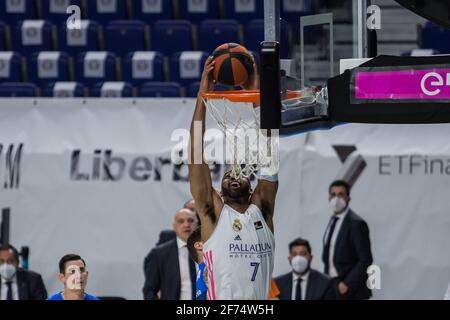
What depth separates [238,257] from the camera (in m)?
8.80

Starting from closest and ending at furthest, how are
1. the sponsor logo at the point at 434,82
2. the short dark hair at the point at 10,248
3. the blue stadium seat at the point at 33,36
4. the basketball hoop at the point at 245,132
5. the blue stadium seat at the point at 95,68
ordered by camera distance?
the sponsor logo at the point at 434,82 < the basketball hoop at the point at 245,132 < the short dark hair at the point at 10,248 < the blue stadium seat at the point at 95,68 < the blue stadium seat at the point at 33,36

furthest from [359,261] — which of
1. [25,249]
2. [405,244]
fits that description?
[25,249]

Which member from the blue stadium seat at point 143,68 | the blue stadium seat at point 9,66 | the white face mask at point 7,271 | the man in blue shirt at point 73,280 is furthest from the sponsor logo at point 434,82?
the blue stadium seat at point 9,66

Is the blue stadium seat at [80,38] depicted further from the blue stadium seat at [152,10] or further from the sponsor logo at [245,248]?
the sponsor logo at [245,248]

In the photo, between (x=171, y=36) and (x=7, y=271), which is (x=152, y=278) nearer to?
(x=7, y=271)

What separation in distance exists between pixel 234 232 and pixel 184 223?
2.54 meters

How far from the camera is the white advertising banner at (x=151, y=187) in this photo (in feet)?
37.5

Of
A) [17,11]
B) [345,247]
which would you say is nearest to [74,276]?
[345,247]

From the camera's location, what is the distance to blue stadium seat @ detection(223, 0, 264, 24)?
14299 mm

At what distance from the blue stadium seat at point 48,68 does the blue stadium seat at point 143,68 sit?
724mm

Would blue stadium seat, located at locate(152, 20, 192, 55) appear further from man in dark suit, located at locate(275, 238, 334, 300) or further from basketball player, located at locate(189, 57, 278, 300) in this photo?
basketball player, located at locate(189, 57, 278, 300)

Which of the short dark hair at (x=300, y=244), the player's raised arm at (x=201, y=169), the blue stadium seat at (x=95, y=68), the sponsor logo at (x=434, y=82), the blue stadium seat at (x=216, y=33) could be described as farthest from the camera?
the blue stadium seat at (x=95, y=68)

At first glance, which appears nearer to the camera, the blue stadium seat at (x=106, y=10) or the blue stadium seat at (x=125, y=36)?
the blue stadium seat at (x=125, y=36)
